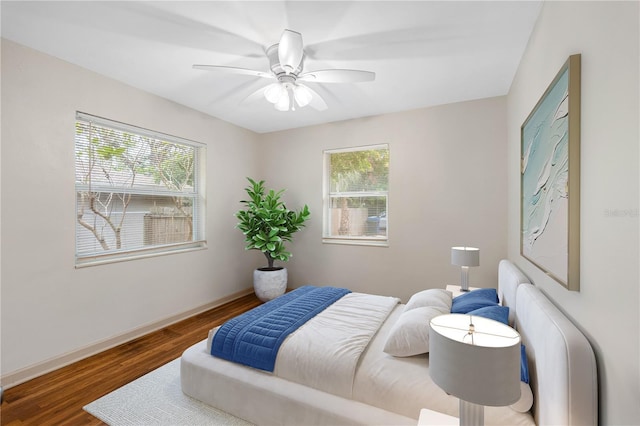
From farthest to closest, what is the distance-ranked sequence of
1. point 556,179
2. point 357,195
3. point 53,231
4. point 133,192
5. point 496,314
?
point 357,195
point 133,192
point 53,231
point 496,314
point 556,179

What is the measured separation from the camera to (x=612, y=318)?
89 centimetres

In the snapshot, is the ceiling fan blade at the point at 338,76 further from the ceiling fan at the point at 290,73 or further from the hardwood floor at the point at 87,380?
the hardwood floor at the point at 87,380

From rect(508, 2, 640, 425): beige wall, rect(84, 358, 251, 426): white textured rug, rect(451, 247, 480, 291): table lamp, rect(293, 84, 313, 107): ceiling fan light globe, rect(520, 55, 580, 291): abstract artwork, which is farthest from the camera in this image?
rect(451, 247, 480, 291): table lamp

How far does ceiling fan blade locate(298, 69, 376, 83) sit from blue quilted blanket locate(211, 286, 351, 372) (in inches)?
Answer: 72.5

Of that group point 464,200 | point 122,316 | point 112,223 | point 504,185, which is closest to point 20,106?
point 112,223

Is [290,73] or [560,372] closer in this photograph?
[560,372]

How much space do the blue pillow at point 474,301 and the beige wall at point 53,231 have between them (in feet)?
9.99

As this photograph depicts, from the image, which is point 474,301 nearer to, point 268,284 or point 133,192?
point 268,284

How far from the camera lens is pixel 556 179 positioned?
53.7 inches

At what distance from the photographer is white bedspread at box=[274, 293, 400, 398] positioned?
158cm

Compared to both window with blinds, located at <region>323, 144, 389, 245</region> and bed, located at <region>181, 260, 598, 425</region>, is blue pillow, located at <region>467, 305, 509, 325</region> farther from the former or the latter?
window with blinds, located at <region>323, 144, 389, 245</region>

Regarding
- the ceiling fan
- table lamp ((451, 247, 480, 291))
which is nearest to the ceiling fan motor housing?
the ceiling fan

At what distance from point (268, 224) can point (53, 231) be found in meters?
2.17

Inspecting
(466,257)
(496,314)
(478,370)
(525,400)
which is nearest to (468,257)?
(466,257)
